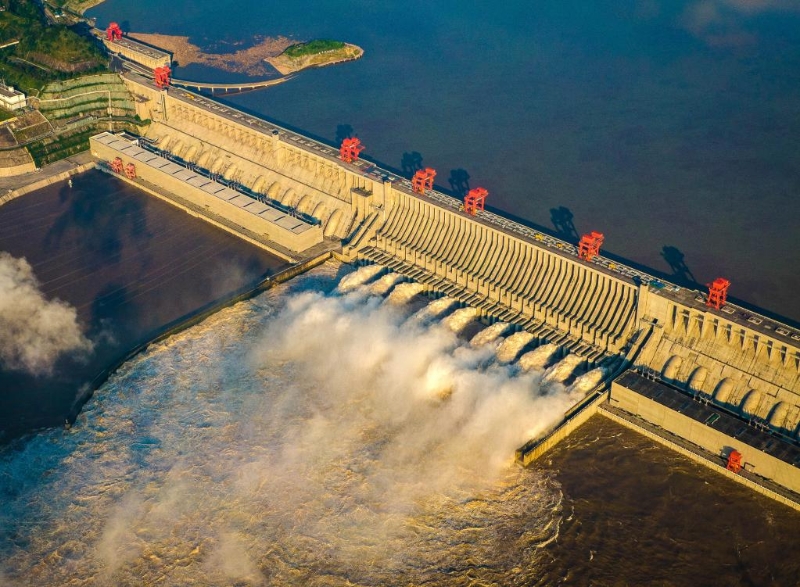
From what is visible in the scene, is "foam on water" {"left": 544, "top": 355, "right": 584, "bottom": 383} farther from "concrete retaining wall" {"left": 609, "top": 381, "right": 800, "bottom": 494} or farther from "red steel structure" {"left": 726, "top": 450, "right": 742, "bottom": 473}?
"red steel structure" {"left": 726, "top": 450, "right": 742, "bottom": 473}

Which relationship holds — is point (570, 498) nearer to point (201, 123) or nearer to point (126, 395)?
point (126, 395)

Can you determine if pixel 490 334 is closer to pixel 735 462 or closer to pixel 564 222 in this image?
pixel 564 222

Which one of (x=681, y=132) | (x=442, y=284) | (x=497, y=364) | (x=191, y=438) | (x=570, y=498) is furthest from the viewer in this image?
(x=681, y=132)

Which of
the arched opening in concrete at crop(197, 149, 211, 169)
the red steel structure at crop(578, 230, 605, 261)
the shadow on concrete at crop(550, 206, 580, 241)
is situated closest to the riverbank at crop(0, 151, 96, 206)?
the arched opening in concrete at crop(197, 149, 211, 169)

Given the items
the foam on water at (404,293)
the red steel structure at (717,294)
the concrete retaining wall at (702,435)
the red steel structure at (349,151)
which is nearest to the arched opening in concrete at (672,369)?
the concrete retaining wall at (702,435)

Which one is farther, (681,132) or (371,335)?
(681,132)

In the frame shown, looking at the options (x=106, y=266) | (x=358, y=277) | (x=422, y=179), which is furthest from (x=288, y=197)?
(x=106, y=266)

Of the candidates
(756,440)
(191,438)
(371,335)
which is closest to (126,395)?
(191,438)
